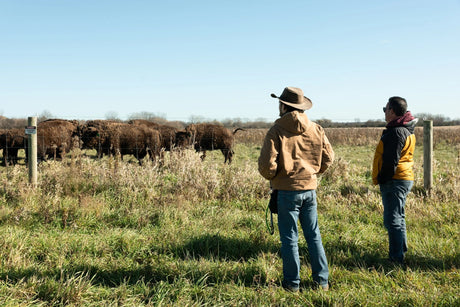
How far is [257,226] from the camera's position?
551cm

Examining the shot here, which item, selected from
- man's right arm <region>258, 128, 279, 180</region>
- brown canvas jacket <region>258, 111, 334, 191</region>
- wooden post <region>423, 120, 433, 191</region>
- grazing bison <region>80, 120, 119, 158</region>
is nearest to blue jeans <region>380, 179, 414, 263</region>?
brown canvas jacket <region>258, 111, 334, 191</region>

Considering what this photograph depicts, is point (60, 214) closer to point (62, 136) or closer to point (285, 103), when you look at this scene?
point (285, 103)

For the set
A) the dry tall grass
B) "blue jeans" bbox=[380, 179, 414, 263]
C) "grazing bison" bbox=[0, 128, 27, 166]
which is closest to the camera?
"blue jeans" bbox=[380, 179, 414, 263]

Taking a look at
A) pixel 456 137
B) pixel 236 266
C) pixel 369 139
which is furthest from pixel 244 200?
pixel 456 137

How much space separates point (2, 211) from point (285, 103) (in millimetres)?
4768

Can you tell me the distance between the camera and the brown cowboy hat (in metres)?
3.54

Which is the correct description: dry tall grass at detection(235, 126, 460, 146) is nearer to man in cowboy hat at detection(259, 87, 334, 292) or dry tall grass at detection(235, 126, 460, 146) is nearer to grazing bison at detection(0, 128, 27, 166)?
grazing bison at detection(0, 128, 27, 166)

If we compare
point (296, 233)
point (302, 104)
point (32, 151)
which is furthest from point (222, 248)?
point (32, 151)

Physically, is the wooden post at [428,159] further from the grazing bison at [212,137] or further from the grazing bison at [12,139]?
the grazing bison at [12,139]

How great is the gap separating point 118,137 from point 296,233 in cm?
1043

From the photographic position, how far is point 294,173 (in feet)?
11.5

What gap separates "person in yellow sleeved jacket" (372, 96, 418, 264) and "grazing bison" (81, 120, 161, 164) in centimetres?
987

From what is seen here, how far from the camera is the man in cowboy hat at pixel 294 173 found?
3.44 meters

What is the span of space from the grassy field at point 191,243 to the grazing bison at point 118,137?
17.0ft
